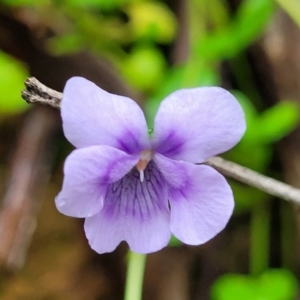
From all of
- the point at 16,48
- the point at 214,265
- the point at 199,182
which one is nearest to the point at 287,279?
the point at 214,265

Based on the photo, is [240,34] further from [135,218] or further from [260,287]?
[135,218]

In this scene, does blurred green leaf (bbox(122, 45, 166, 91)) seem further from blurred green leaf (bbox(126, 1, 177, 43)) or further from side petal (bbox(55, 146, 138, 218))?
side petal (bbox(55, 146, 138, 218))

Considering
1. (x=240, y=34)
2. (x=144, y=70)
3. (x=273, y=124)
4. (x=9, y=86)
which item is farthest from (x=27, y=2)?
(x=273, y=124)

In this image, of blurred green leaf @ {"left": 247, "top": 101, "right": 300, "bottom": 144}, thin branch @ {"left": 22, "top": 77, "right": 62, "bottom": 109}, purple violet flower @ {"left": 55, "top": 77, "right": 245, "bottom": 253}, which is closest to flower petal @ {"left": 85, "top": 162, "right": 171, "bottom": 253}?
purple violet flower @ {"left": 55, "top": 77, "right": 245, "bottom": 253}

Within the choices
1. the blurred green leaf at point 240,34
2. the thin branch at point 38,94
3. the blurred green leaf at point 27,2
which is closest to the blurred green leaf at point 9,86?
the blurred green leaf at point 27,2

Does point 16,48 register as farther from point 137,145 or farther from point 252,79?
point 137,145

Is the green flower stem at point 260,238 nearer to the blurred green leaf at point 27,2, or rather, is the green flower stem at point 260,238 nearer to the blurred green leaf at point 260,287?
the blurred green leaf at point 260,287
